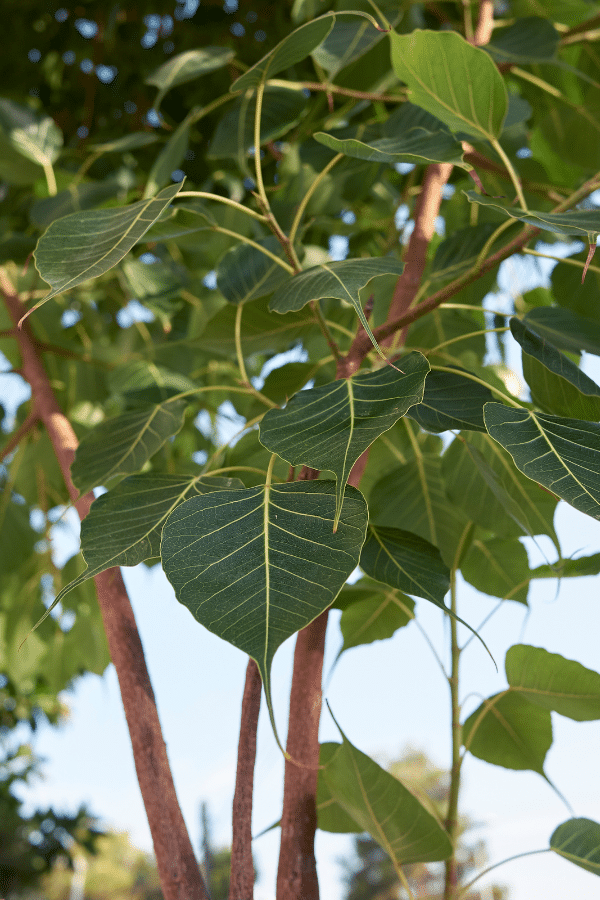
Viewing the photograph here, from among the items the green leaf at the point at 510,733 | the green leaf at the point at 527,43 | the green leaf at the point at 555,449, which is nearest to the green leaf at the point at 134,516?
the green leaf at the point at 555,449

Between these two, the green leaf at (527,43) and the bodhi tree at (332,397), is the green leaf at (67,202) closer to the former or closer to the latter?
the bodhi tree at (332,397)

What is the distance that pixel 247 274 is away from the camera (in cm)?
38

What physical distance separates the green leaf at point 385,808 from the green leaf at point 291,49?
296 mm

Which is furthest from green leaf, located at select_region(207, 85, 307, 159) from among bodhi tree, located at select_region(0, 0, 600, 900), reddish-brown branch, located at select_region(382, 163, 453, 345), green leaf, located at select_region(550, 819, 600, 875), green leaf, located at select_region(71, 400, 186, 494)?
green leaf, located at select_region(550, 819, 600, 875)

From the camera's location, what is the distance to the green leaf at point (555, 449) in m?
0.21

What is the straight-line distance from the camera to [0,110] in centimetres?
54

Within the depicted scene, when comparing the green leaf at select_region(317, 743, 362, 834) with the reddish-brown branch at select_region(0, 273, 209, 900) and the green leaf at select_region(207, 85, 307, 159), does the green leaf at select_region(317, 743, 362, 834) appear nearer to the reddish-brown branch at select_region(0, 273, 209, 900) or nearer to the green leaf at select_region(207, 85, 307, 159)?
the reddish-brown branch at select_region(0, 273, 209, 900)

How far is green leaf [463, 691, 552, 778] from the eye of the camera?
0.38 m

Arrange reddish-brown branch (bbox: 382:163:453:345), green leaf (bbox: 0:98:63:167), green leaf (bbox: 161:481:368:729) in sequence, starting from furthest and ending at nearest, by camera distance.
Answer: green leaf (bbox: 0:98:63:167) < reddish-brown branch (bbox: 382:163:453:345) < green leaf (bbox: 161:481:368:729)

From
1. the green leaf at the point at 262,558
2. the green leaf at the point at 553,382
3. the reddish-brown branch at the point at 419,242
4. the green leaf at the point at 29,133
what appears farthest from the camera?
the green leaf at the point at 29,133

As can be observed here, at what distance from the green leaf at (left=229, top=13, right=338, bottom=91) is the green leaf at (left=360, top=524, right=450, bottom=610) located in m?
0.22

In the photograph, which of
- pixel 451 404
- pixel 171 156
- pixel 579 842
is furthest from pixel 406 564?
pixel 171 156

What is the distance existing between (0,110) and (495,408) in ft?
1.61

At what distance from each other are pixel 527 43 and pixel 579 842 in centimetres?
47
